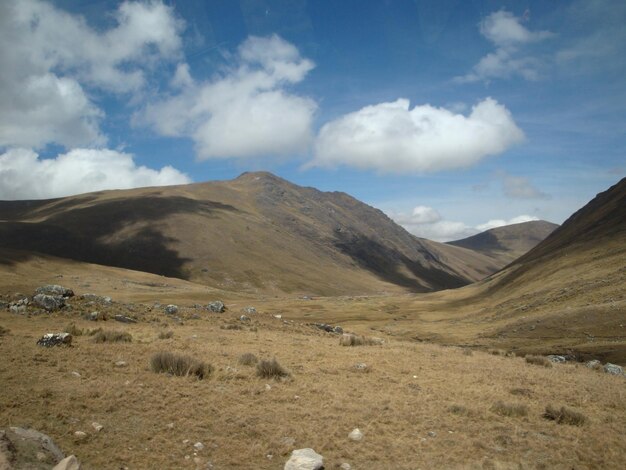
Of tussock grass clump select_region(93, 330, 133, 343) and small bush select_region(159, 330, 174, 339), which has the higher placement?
tussock grass clump select_region(93, 330, 133, 343)

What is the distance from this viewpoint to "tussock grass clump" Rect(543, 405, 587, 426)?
11.2 metres

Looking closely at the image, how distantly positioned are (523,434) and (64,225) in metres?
174

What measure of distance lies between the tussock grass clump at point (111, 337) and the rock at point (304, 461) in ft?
38.9

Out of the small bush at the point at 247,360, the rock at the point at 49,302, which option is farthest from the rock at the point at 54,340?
the rock at the point at 49,302

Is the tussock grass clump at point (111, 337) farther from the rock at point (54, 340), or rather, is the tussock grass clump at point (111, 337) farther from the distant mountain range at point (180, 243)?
the distant mountain range at point (180, 243)

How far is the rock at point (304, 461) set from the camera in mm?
8102

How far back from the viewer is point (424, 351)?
2333 centimetres

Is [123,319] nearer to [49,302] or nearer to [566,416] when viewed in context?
[49,302]

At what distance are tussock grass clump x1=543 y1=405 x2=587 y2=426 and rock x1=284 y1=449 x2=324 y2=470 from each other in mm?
7444

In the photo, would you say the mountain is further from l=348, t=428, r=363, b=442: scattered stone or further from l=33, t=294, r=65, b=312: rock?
l=348, t=428, r=363, b=442: scattered stone

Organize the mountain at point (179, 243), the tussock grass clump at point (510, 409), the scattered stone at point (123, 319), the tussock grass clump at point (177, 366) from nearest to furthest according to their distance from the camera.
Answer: the tussock grass clump at point (510, 409) → the tussock grass clump at point (177, 366) → the scattered stone at point (123, 319) → the mountain at point (179, 243)

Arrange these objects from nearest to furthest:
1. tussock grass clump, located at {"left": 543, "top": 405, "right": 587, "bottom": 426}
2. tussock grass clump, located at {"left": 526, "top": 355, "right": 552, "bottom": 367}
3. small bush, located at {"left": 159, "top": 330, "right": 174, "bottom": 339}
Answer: tussock grass clump, located at {"left": 543, "top": 405, "right": 587, "bottom": 426}, small bush, located at {"left": 159, "top": 330, "right": 174, "bottom": 339}, tussock grass clump, located at {"left": 526, "top": 355, "right": 552, "bottom": 367}

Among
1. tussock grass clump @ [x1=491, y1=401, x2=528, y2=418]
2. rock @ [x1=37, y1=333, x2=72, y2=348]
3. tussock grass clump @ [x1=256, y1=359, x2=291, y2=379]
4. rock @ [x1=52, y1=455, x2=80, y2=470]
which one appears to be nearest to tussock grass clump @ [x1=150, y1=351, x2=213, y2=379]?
tussock grass clump @ [x1=256, y1=359, x2=291, y2=379]

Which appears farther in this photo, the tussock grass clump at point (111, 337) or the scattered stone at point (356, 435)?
the tussock grass clump at point (111, 337)
